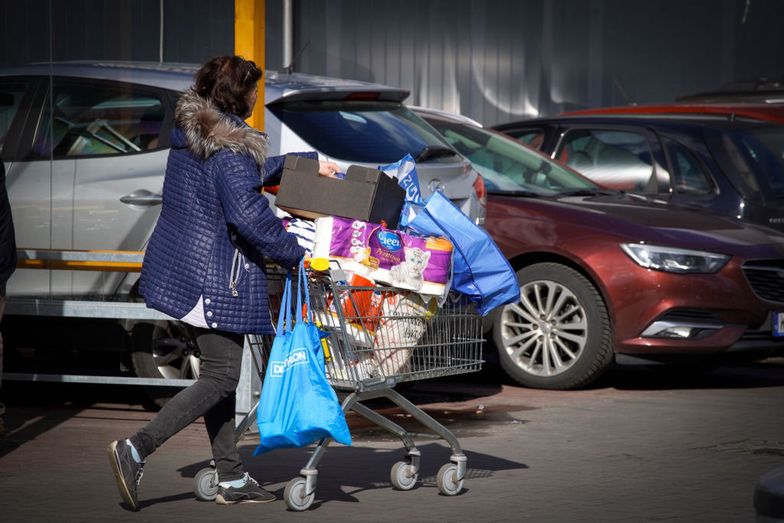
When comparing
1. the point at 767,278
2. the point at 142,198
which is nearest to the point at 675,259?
the point at 767,278

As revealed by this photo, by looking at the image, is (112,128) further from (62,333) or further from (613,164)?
(613,164)

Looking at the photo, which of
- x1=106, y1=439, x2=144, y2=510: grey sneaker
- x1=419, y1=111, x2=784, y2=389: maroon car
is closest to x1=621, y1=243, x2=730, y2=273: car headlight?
x1=419, y1=111, x2=784, y2=389: maroon car

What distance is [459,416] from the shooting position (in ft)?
27.0

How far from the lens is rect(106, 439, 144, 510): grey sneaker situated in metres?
5.48

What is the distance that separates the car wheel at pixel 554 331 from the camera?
29.7 ft

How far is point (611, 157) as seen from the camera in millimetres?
11070

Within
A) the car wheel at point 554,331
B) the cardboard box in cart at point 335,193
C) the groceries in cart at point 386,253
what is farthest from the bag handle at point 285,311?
the car wheel at point 554,331

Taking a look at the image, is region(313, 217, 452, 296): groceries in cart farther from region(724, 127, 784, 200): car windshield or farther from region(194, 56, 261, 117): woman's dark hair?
region(724, 127, 784, 200): car windshield

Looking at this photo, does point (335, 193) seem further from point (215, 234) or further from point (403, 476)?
point (403, 476)

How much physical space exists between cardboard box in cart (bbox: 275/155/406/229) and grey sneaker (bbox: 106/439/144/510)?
1.15 m

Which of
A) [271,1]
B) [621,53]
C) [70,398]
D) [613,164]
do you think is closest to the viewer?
[70,398]

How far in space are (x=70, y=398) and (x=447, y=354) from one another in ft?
11.6

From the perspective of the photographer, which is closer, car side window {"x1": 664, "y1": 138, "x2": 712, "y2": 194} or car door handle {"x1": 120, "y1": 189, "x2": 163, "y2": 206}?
car door handle {"x1": 120, "y1": 189, "x2": 163, "y2": 206}

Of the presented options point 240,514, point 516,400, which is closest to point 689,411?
point 516,400
